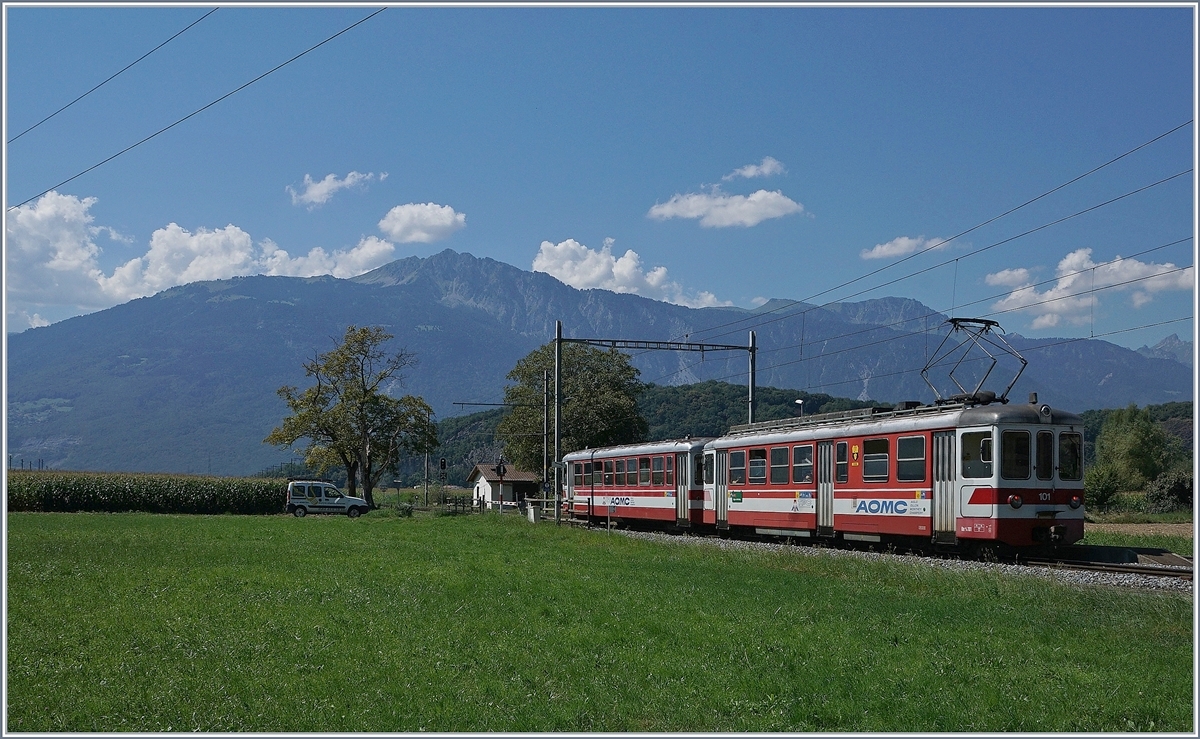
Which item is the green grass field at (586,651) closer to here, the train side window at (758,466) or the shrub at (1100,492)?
the train side window at (758,466)

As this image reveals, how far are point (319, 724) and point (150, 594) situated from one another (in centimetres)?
759

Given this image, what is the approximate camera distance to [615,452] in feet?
124

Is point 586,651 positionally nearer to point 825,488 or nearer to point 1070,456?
point 1070,456

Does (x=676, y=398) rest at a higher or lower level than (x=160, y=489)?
higher

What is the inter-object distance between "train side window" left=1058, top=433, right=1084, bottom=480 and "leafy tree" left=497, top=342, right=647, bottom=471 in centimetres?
5008

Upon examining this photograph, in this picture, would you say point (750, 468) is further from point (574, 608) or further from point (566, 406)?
point (566, 406)

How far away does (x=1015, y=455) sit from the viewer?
19.4 meters

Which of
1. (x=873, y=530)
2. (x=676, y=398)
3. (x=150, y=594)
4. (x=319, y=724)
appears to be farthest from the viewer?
(x=676, y=398)

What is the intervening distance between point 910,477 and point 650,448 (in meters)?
14.3

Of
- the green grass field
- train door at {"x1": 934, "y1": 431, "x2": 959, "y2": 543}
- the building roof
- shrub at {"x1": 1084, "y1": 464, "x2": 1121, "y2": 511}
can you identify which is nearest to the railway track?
train door at {"x1": 934, "y1": 431, "x2": 959, "y2": 543}

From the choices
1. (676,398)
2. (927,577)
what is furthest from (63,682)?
(676,398)

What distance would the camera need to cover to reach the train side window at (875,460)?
71.9 ft

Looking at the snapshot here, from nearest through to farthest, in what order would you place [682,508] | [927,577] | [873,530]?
[927,577] → [873,530] → [682,508]

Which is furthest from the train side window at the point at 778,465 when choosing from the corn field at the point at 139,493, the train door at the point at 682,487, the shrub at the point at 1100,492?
the corn field at the point at 139,493
